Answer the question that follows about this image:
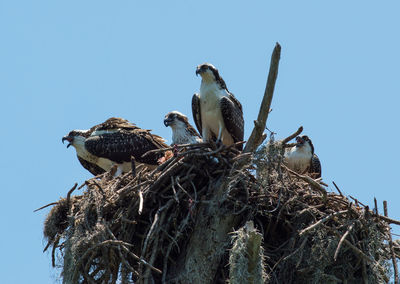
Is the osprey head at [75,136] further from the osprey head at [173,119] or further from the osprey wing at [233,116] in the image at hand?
the osprey wing at [233,116]

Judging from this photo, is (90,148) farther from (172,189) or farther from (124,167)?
(172,189)

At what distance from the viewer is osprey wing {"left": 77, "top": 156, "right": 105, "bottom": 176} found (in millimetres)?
11523

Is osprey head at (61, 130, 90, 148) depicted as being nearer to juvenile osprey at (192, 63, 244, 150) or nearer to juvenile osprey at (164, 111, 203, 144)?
juvenile osprey at (164, 111, 203, 144)

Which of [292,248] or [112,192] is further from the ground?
[112,192]

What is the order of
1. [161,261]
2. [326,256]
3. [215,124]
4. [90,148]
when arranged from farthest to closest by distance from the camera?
[90,148] < [215,124] < [161,261] < [326,256]

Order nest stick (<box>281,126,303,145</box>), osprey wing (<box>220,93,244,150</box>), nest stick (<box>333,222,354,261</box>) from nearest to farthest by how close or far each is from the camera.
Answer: nest stick (<box>333,222,354,261</box>)
nest stick (<box>281,126,303,145</box>)
osprey wing (<box>220,93,244,150</box>)

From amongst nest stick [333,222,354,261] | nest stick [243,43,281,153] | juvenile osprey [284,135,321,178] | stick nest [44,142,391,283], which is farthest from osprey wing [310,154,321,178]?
nest stick [333,222,354,261]

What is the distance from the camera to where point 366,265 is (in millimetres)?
8078

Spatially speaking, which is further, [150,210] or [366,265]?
[150,210]

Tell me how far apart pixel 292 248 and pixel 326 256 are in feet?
1.38

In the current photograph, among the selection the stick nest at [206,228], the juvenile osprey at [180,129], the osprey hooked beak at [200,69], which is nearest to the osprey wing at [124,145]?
the juvenile osprey at [180,129]

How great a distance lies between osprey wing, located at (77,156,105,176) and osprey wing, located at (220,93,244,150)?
250 centimetres

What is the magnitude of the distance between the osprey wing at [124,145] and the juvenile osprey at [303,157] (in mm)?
2000

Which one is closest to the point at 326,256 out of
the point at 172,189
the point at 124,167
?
the point at 172,189
